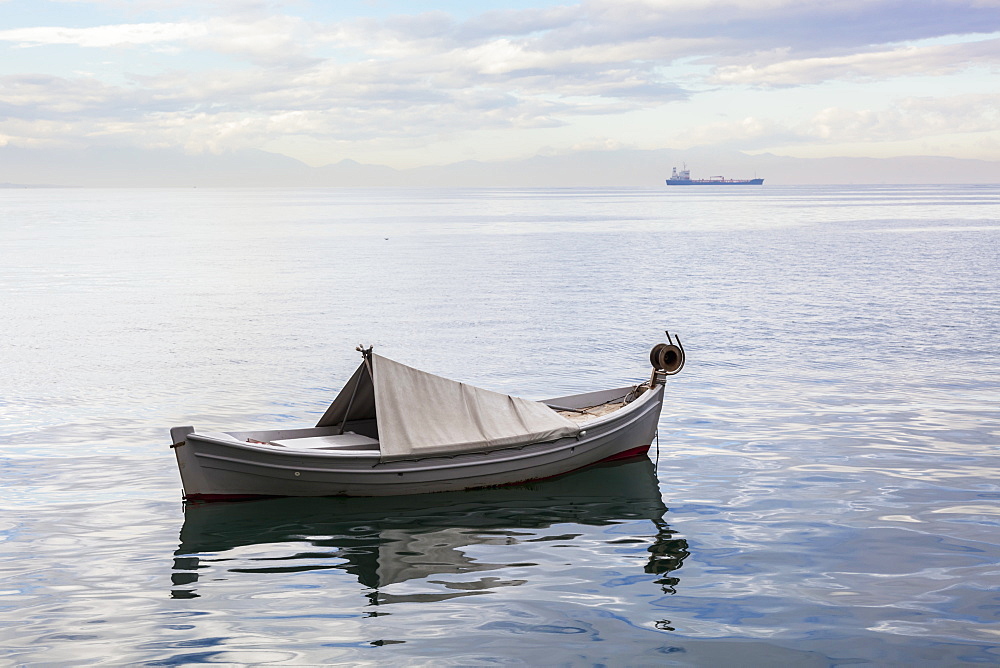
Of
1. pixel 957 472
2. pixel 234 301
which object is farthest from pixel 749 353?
pixel 234 301

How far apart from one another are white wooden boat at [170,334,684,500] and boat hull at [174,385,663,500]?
0.06ft

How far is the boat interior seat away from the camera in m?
17.6

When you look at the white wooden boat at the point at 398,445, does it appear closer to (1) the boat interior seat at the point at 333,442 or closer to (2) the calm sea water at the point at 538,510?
(1) the boat interior seat at the point at 333,442

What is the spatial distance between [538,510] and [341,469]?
3.66 metres

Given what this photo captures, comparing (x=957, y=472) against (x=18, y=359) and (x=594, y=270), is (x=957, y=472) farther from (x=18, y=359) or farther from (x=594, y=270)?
(x=594, y=270)

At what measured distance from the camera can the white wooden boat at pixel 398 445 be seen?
16.4m

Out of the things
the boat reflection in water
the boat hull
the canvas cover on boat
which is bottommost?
the boat reflection in water

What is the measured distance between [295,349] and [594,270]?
36.6m

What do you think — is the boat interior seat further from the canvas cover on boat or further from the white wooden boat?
the canvas cover on boat

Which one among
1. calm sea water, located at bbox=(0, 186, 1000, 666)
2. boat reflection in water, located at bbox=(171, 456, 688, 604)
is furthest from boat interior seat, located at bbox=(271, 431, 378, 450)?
calm sea water, located at bbox=(0, 186, 1000, 666)

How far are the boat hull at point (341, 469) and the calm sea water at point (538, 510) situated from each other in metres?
0.36

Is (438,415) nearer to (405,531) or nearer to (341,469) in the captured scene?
(341,469)

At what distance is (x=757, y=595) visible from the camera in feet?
42.2

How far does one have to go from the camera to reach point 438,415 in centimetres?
1738
